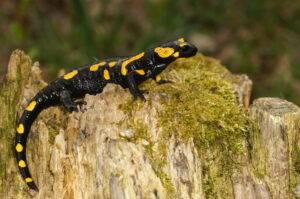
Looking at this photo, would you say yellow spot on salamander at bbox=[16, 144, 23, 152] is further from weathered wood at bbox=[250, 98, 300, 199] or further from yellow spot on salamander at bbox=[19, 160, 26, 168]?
weathered wood at bbox=[250, 98, 300, 199]

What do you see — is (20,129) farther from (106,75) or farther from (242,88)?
(242,88)

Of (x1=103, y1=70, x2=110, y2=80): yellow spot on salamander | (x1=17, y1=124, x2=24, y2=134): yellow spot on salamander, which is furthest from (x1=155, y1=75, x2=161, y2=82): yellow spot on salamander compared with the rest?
(x1=17, y1=124, x2=24, y2=134): yellow spot on salamander

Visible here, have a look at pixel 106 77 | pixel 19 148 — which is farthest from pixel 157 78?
pixel 19 148

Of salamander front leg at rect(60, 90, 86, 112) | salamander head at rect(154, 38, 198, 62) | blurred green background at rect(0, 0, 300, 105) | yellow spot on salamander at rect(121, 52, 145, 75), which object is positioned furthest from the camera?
blurred green background at rect(0, 0, 300, 105)

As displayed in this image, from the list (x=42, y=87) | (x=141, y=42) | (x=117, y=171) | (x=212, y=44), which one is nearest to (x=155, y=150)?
(x=117, y=171)

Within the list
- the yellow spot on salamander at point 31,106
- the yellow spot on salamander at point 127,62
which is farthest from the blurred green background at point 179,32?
the yellow spot on salamander at point 31,106

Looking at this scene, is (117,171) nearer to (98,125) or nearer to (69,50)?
(98,125)

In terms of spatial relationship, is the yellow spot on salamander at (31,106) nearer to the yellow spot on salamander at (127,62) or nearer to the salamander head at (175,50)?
the yellow spot on salamander at (127,62)
